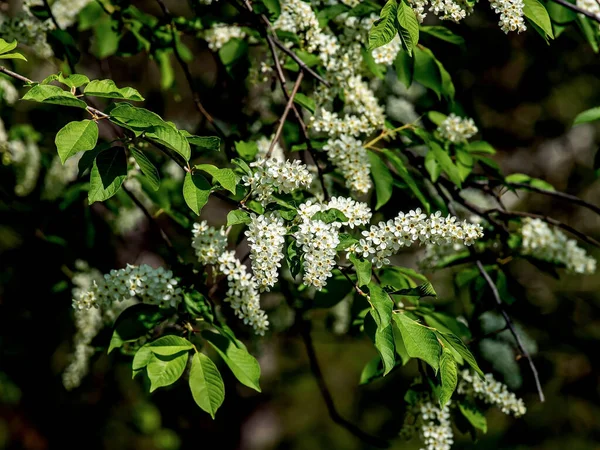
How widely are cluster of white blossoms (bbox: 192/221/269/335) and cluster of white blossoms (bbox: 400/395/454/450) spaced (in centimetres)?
61

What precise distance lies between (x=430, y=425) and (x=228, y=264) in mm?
840

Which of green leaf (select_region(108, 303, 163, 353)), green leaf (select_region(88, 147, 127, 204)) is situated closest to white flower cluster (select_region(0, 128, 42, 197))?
green leaf (select_region(108, 303, 163, 353))

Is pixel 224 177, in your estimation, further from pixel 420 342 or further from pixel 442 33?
pixel 442 33

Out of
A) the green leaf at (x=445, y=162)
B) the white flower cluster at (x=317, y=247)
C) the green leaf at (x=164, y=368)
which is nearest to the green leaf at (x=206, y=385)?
the green leaf at (x=164, y=368)

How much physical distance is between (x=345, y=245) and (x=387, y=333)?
236 millimetres

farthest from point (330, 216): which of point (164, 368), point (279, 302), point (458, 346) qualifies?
point (279, 302)

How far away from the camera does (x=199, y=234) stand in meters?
1.74

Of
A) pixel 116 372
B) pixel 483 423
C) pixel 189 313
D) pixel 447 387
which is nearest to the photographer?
pixel 447 387

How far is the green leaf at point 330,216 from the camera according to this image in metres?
1.49

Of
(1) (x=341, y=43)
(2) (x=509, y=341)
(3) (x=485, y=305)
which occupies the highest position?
(1) (x=341, y=43)

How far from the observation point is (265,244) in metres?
1.49

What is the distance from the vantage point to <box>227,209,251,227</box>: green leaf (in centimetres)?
143

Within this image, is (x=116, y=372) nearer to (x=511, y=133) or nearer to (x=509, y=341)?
(x=509, y=341)

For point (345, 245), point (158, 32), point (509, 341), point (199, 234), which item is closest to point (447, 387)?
point (345, 245)
